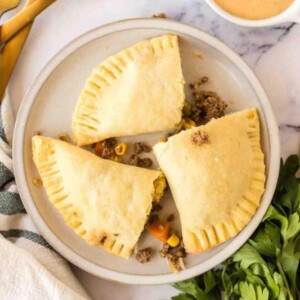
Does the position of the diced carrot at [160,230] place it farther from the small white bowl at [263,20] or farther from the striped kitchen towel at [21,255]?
the small white bowl at [263,20]

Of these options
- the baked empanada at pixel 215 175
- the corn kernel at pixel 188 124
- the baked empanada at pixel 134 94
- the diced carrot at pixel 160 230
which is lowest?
the diced carrot at pixel 160 230

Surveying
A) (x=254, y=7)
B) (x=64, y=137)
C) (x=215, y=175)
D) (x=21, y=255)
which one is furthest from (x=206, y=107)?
(x=21, y=255)

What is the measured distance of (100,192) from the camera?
224cm

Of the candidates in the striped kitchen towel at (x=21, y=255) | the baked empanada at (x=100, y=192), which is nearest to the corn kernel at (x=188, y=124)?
the baked empanada at (x=100, y=192)

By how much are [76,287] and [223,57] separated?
0.87m

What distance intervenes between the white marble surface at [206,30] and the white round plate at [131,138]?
4.3 inches

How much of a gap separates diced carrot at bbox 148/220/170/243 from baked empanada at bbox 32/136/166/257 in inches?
2.4

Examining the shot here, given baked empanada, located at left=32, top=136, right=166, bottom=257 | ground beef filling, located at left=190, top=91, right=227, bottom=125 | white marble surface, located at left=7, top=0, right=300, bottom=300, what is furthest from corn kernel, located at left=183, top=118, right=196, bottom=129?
white marble surface, located at left=7, top=0, right=300, bottom=300

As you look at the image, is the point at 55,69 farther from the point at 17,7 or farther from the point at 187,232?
the point at 187,232

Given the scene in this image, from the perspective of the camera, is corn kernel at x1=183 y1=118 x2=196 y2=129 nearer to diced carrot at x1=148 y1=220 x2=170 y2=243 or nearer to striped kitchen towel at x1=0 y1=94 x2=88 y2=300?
diced carrot at x1=148 y1=220 x2=170 y2=243

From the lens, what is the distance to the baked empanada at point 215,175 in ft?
7.28

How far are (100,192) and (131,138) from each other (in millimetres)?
212

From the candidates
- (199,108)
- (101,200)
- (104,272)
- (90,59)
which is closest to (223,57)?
(199,108)

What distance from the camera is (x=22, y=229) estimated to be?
2.38m
